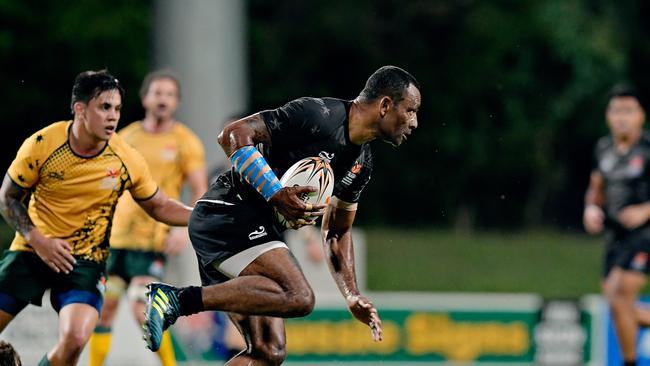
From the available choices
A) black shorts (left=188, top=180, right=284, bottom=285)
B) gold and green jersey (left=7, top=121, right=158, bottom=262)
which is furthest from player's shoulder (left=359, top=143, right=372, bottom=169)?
gold and green jersey (left=7, top=121, right=158, bottom=262)

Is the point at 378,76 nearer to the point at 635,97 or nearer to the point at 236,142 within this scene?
the point at 236,142

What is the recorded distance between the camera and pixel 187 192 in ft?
37.9

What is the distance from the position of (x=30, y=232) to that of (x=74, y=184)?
0.38 meters

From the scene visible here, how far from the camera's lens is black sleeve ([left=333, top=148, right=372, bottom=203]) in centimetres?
689

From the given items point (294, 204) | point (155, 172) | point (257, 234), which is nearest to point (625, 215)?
point (155, 172)

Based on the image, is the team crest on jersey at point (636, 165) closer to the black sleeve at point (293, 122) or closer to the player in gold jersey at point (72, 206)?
the player in gold jersey at point (72, 206)

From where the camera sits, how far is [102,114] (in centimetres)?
704

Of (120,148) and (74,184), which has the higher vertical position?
(120,148)

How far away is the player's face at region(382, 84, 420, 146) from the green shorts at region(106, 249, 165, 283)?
3157 mm

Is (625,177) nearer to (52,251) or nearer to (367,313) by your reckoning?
(367,313)

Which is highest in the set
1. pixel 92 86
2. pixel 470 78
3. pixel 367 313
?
pixel 470 78

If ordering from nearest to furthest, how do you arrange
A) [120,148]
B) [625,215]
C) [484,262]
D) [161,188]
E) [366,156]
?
1. [366,156]
2. [120,148]
3. [161,188]
4. [625,215]
5. [484,262]

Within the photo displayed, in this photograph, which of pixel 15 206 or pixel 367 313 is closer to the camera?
pixel 367 313

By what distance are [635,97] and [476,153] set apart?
1963cm
